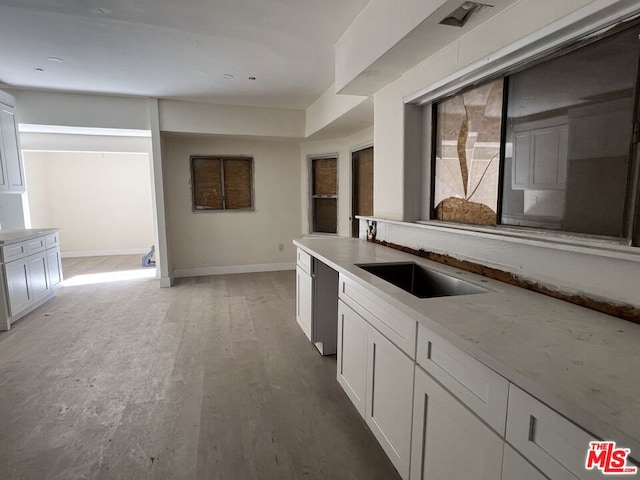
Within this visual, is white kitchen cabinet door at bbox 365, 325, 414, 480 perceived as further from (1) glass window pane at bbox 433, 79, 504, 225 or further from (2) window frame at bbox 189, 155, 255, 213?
(2) window frame at bbox 189, 155, 255, 213

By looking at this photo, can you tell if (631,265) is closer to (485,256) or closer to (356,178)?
(485,256)

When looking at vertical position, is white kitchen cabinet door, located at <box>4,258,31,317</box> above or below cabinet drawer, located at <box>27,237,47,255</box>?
below

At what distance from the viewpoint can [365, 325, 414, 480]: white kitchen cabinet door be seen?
141cm

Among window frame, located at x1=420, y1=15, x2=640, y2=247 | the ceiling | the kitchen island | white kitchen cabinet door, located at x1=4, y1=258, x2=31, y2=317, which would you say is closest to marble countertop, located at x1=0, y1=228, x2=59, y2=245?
the kitchen island

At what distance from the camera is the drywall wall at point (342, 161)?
491 centimetres

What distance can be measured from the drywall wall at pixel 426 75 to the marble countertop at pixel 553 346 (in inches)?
44.3

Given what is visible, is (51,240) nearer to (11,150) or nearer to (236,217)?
(11,150)

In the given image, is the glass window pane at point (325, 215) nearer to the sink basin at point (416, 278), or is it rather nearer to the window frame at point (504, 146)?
the window frame at point (504, 146)

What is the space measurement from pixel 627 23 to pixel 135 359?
355 centimetres

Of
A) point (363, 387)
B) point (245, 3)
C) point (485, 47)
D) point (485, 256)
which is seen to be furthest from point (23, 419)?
point (485, 47)

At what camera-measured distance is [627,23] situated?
125cm

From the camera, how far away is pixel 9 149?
165 inches

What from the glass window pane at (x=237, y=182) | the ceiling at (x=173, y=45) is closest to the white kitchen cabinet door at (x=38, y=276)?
the ceiling at (x=173, y=45)

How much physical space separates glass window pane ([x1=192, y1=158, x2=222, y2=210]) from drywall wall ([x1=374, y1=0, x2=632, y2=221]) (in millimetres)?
3487
